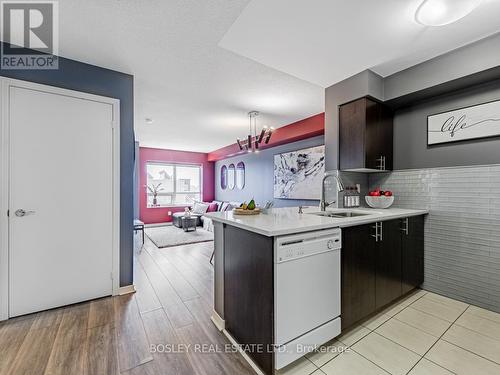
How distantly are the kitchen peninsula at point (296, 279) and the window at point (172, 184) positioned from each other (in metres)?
6.12

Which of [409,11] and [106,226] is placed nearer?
[409,11]

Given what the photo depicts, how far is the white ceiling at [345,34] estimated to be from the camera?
5.17ft

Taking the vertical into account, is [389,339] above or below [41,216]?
below

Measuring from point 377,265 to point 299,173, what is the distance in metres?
2.95

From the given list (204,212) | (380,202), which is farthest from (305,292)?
(204,212)

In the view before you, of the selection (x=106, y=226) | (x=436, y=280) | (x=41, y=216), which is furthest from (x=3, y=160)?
(x=436, y=280)

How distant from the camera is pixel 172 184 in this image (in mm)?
7629

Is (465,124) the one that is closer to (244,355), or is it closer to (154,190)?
(244,355)

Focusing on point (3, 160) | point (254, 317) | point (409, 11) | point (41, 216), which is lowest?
point (254, 317)

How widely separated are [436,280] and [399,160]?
1417 mm

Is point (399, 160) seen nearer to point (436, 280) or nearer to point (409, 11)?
point (436, 280)

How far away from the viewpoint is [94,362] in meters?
1.46

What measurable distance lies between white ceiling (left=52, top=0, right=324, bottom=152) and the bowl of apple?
1.55 meters

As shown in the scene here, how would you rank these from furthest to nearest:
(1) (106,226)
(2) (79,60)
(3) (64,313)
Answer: (1) (106,226), (2) (79,60), (3) (64,313)
